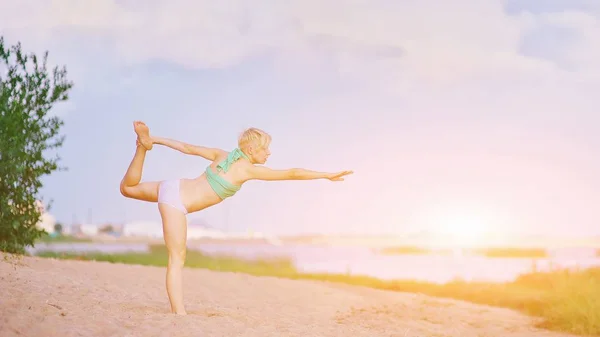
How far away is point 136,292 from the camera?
11.0 meters

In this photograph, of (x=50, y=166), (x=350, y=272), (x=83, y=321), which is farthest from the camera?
(x=350, y=272)

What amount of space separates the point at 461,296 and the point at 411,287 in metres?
1.57

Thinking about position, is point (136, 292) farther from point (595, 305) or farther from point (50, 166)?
point (595, 305)

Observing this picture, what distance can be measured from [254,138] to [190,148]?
0.75 m

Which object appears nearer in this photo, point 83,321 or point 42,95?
point 83,321

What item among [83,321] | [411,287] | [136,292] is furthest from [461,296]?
[83,321]

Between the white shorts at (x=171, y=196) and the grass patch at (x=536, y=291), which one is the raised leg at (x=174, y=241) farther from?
the grass patch at (x=536, y=291)

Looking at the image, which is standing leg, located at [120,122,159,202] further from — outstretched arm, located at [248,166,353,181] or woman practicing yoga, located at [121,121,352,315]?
outstretched arm, located at [248,166,353,181]

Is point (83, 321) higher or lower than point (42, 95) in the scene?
lower

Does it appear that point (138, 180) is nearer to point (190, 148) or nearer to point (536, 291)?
point (190, 148)

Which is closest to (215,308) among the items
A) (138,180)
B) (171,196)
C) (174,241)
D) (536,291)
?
(174,241)

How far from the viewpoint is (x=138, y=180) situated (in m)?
7.92

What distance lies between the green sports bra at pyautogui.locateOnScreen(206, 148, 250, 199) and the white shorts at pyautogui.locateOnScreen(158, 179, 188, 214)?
0.37 metres

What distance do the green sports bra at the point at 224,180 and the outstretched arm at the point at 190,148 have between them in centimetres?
25
